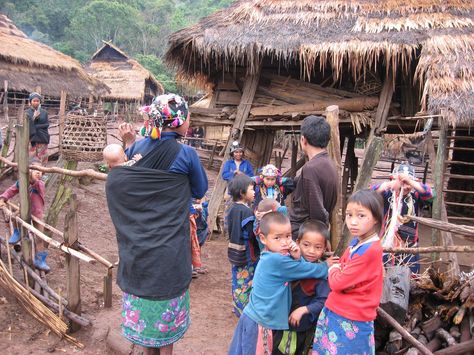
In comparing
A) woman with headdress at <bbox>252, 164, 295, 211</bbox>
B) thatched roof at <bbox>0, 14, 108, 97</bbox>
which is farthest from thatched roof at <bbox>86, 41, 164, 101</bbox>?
woman with headdress at <bbox>252, 164, 295, 211</bbox>

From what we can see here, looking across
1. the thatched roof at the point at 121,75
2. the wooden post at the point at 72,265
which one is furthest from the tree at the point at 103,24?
the wooden post at the point at 72,265

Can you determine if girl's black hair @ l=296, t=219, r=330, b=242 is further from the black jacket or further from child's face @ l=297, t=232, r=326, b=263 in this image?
the black jacket

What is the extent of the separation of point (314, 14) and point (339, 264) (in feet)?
21.1

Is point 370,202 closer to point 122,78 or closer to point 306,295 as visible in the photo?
point 306,295

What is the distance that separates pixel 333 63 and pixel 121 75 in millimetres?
23752

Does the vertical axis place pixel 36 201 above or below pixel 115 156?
below

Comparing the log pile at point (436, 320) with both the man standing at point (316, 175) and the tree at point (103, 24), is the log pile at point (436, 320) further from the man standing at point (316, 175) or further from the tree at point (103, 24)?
the tree at point (103, 24)

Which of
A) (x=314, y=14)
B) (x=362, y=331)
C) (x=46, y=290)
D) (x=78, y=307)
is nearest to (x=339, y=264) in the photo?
(x=362, y=331)

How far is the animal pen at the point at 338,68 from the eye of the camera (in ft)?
20.5

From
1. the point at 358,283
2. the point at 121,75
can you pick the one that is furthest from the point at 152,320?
the point at 121,75

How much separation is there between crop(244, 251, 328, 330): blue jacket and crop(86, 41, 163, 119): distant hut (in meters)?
24.9

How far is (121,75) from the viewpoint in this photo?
28.3 m

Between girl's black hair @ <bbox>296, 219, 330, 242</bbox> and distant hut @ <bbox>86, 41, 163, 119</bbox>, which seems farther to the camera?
distant hut @ <bbox>86, 41, 163, 119</bbox>

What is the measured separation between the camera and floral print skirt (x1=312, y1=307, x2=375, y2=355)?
2.15m
